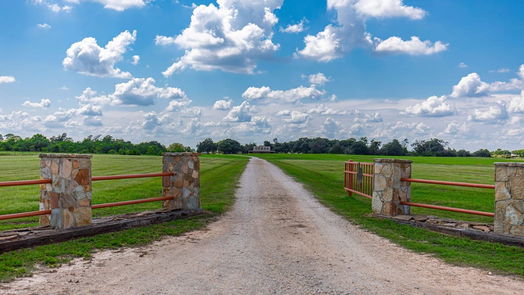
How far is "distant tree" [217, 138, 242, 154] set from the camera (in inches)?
5674

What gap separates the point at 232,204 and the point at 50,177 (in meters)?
6.08

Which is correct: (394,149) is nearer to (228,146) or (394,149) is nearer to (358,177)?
(228,146)

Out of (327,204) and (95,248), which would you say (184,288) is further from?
(327,204)

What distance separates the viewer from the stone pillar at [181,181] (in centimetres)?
1071

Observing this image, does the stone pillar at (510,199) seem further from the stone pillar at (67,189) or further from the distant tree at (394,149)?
the distant tree at (394,149)

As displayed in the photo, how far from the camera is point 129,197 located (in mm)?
15633

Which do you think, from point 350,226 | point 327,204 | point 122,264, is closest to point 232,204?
point 327,204

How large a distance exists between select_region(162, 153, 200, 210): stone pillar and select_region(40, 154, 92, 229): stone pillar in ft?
8.98

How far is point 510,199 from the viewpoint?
8.05 m

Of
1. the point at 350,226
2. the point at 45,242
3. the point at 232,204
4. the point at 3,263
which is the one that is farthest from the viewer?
the point at 232,204

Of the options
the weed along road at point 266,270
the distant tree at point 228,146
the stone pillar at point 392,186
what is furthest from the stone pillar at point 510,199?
the distant tree at point 228,146

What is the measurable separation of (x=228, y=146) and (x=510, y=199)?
13861 centimetres

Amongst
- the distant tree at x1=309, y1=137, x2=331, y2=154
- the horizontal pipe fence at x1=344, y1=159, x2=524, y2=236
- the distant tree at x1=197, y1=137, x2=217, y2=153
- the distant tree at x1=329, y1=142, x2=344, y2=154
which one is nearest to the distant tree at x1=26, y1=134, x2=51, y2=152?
the distant tree at x1=197, y1=137, x2=217, y2=153

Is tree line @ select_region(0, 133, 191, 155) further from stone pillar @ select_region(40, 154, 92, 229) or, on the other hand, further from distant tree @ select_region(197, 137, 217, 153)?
stone pillar @ select_region(40, 154, 92, 229)
